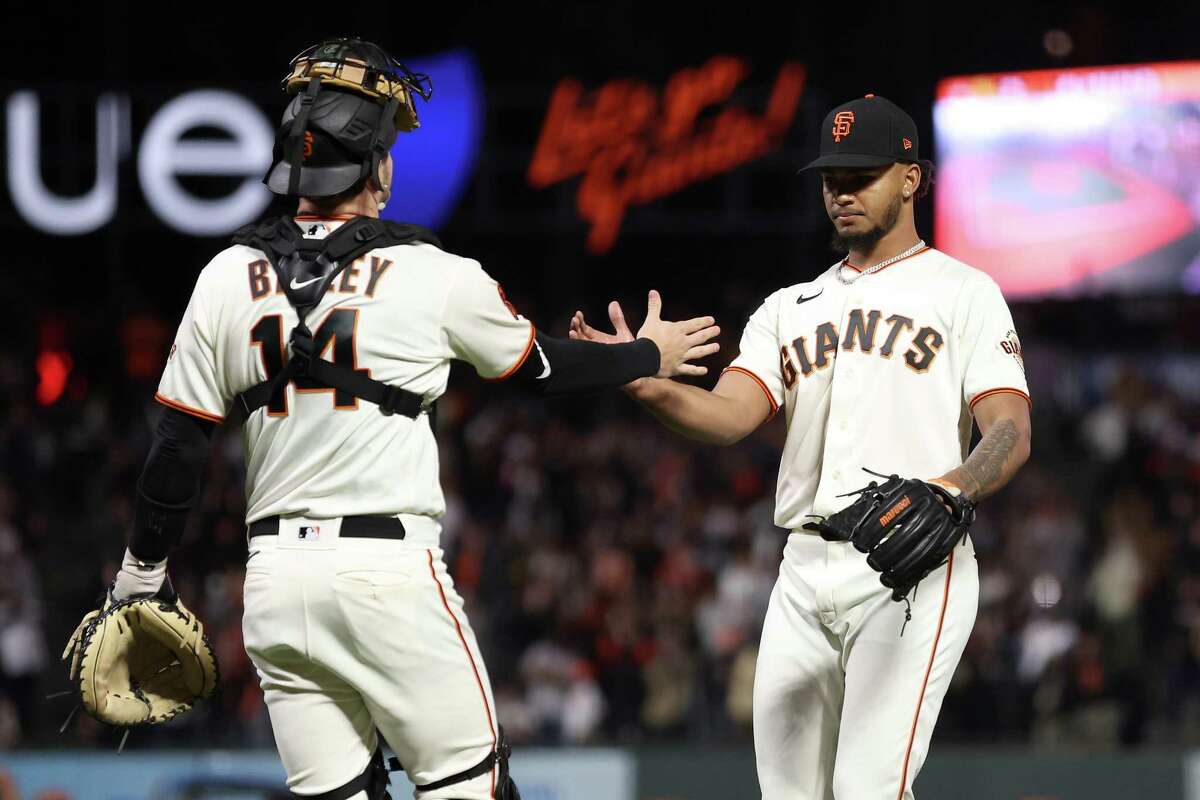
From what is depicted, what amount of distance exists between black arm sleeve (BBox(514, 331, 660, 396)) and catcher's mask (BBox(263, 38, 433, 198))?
59 cm

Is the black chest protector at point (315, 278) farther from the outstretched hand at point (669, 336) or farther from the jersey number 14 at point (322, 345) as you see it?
the outstretched hand at point (669, 336)

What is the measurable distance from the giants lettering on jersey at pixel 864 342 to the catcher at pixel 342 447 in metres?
0.87

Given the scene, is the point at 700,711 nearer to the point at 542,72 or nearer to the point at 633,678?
the point at 633,678

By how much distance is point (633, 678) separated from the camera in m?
10.1

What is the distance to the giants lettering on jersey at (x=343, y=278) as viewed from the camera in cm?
357

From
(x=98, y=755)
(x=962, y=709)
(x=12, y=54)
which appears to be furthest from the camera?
(x=12, y=54)

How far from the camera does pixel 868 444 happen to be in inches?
161

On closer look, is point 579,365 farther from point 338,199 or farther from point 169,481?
point 169,481

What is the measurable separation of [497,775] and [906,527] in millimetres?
1097

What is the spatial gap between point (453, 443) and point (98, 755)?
204 inches

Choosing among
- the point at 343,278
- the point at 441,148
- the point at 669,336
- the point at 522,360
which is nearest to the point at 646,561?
the point at 441,148

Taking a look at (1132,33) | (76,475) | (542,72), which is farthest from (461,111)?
(1132,33)

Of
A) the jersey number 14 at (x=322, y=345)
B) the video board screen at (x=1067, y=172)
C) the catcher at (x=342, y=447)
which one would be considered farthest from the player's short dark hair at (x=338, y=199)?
the video board screen at (x=1067, y=172)

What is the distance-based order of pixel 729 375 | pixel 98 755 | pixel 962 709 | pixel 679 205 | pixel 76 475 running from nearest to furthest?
pixel 729 375
pixel 98 755
pixel 962 709
pixel 76 475
pixel 679 205
